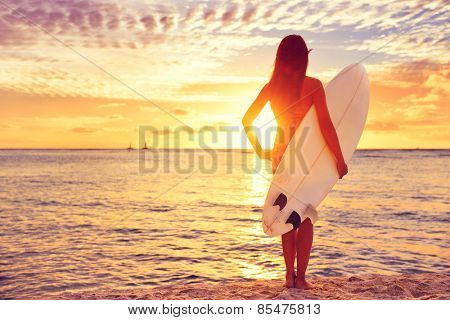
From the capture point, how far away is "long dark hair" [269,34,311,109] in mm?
3551

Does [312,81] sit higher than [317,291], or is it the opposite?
[312,81]

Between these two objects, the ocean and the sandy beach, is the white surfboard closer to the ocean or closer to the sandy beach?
the sandy beach

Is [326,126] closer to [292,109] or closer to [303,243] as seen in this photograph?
[292,109]

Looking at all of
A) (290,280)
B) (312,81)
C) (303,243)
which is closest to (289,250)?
(303,243)

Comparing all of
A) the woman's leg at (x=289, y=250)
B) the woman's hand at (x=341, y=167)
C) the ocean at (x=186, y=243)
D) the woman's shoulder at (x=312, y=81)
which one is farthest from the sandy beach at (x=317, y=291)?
the woman's shoulder at (x=312, y=81)

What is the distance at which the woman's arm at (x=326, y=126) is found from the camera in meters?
3.60

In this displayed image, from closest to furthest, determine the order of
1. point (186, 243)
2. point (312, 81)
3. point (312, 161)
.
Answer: point (312, 81)
point (312, 161)
point (186, 243)

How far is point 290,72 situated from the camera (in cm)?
360

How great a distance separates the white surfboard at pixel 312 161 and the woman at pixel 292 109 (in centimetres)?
8

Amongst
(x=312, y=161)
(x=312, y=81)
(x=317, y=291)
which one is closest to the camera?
(x=312, y=81)

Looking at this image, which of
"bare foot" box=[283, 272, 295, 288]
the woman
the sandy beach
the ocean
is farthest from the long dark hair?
the ocean

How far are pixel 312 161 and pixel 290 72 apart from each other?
36.3 inches

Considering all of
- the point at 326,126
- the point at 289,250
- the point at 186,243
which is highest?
the point at 326,126

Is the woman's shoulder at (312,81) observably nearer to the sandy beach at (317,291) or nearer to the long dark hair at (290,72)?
the long dark hair at (290,72)
